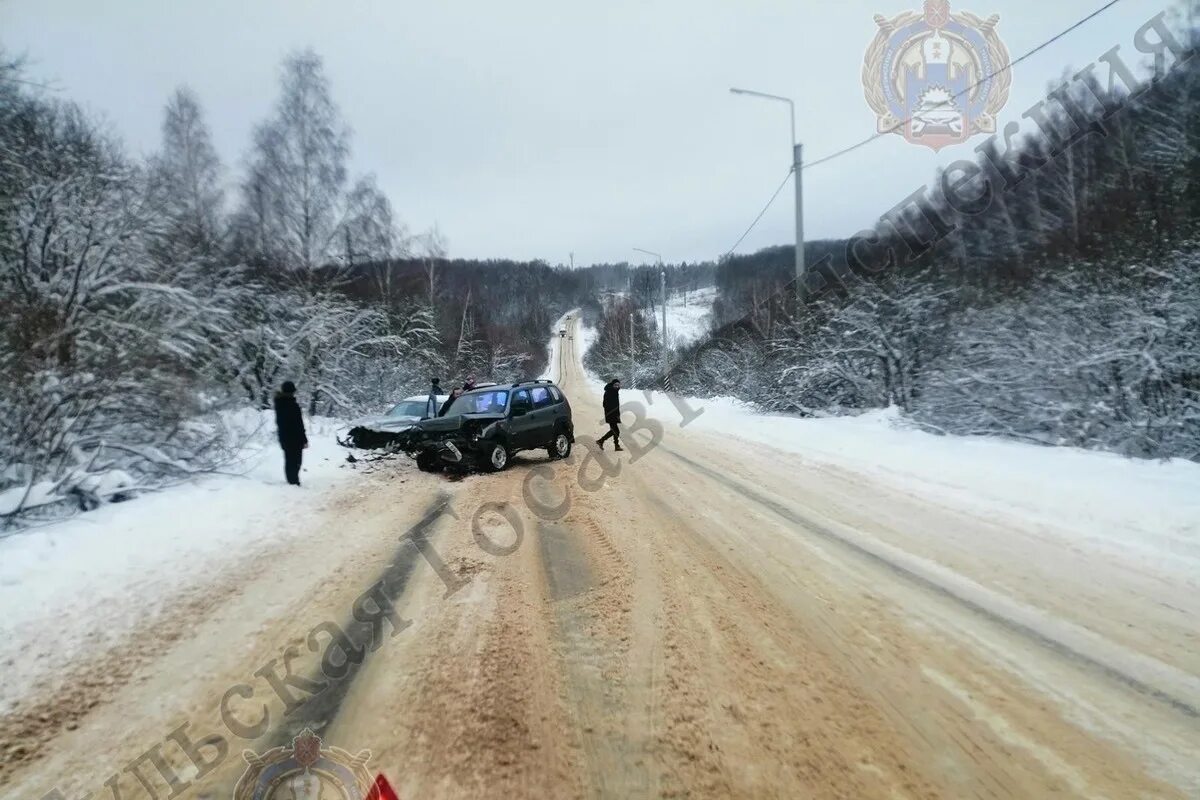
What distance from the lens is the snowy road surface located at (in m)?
2.49

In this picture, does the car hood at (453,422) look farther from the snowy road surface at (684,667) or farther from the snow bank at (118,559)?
the snowy road surface at (684,667)

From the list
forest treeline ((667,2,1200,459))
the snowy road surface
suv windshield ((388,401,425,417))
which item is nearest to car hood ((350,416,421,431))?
suv windshield ((388,401,425,417))

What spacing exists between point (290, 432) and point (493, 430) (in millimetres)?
3410

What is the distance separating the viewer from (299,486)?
9016 mm

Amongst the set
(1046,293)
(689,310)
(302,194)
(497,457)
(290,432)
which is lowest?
(497,457)

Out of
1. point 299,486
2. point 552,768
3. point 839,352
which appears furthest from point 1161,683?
point 839,352

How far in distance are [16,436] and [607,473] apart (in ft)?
25.4

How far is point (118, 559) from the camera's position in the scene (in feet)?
17.8

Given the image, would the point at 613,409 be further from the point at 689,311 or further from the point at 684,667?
the point at 689,311

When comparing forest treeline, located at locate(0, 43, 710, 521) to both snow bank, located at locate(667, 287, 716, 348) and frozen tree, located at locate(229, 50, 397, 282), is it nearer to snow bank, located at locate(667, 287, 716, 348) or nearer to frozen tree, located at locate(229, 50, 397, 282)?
frozen tree, located at locate(229, 50, 397, 282)

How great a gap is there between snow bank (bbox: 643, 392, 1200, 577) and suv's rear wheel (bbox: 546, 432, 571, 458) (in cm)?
467

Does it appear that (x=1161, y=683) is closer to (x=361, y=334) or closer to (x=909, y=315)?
(x=909, y=315)

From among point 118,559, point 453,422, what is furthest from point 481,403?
point 118,559

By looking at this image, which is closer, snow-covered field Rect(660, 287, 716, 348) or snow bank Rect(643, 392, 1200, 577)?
snow bank Rect(643, 392, 1200, 577)
